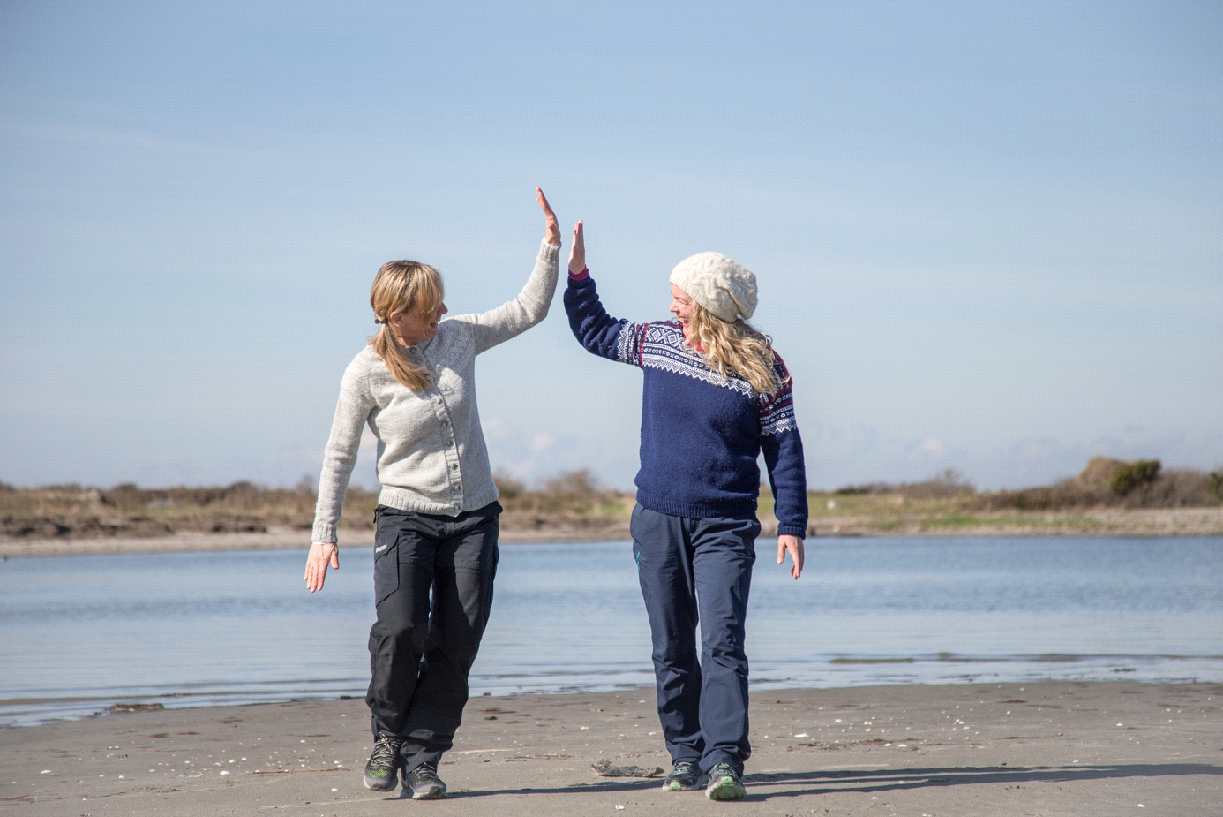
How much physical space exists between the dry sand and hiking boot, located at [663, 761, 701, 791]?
0.35 feet

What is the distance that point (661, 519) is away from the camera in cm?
442

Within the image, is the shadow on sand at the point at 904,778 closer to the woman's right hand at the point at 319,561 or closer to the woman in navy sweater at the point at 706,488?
the woman in navy sweater at the point at 706,488

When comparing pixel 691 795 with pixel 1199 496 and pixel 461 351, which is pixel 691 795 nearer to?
pixel 461 351

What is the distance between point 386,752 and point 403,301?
1.63 m

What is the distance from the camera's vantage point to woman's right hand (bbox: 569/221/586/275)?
4.67 meters

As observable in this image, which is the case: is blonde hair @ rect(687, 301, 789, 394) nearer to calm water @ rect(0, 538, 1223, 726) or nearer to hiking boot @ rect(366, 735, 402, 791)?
hiking boot @ rect(366, 735, 402, 791)

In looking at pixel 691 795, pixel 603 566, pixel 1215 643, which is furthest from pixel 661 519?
pixel 603 566

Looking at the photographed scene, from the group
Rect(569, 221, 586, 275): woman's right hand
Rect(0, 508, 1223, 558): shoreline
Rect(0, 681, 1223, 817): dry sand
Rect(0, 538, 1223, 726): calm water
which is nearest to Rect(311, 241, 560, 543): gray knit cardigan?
Rect(569, 221, 586, 275): woman's right hand

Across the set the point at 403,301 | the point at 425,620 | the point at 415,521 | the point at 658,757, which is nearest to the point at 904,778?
the point at 658,757

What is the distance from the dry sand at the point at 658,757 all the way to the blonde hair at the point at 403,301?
1493 millimetres

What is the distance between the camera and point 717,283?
4.44 metres

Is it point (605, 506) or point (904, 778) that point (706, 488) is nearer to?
point (904, 778)

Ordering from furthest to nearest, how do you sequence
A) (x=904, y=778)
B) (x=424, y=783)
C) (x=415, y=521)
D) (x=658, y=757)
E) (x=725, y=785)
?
(x=658, y=757) < (x=904, y=778) < (x=415, y=521) < (x=424, y=783) < (x=725, y=785)

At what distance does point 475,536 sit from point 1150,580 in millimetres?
21245
